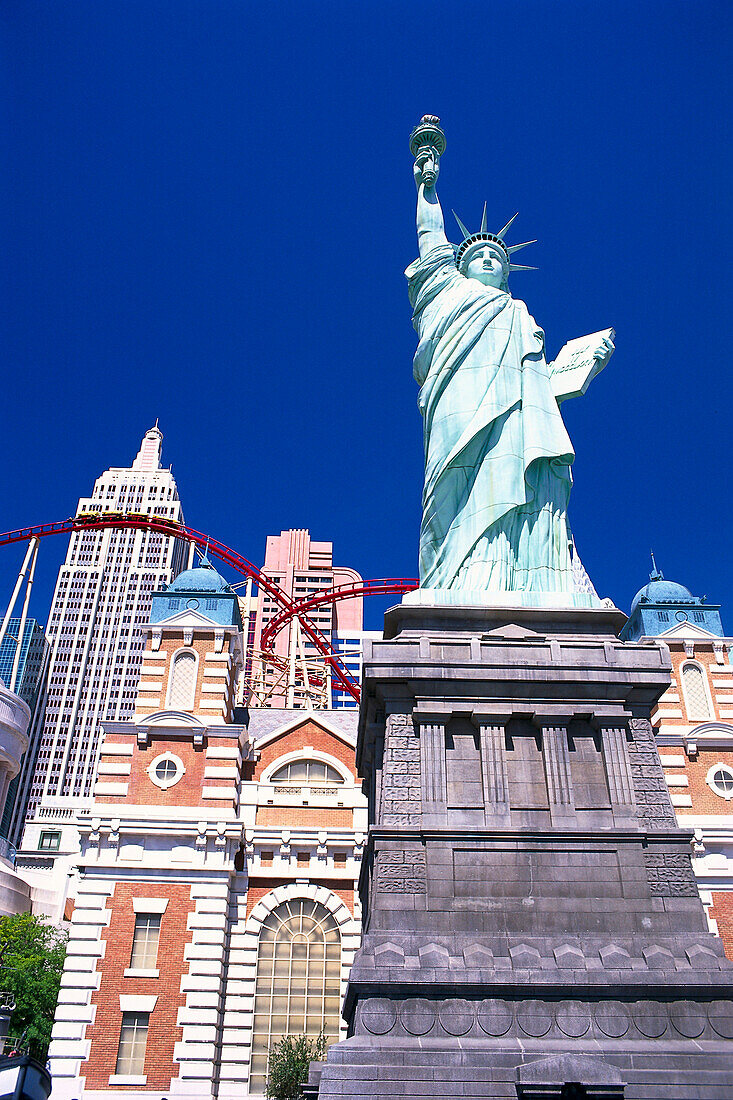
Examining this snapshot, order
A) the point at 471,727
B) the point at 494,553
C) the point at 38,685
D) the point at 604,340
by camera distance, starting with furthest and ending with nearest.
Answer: the point at 38,685 → the point at 604,340 → the point at 494,553 → the point at 471,727

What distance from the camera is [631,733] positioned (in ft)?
53.0

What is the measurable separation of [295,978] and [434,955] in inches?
385

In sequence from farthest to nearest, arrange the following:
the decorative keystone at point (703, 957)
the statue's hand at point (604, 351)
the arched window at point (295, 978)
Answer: the statue's hand at point (604, 351)
the arched window at point (295, 978)
the decorative keystone at point (703, 957)

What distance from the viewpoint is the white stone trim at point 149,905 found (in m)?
21.3

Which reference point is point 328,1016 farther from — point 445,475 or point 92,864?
point 445,475

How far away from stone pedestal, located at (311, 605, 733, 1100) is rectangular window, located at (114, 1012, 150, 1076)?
21.6 ft

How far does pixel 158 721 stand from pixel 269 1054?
846cm

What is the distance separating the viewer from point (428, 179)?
A: 84.5 ft

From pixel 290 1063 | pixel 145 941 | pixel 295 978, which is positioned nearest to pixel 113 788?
pixel 145 941

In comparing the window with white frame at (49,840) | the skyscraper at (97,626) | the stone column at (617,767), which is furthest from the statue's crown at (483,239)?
the skyscraper at (97,626)

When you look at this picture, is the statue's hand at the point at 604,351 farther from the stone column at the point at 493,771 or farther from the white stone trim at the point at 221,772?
the white stone trim at the point at 221,772

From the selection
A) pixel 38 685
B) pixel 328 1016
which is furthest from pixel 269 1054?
pixel 38 685

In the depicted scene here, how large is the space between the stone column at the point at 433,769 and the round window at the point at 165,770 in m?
9.87

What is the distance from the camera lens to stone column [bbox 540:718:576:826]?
15.1 meters
